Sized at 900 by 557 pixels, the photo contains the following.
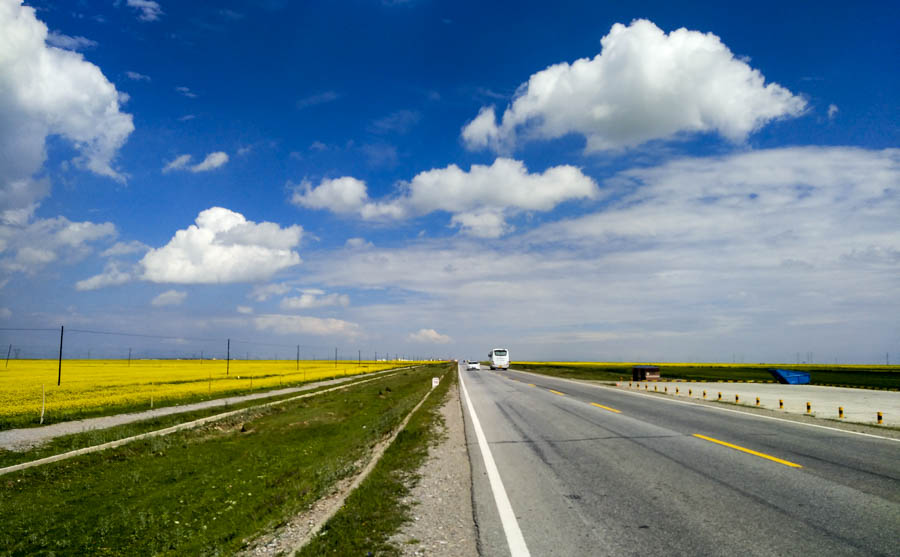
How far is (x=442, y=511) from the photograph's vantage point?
6.19 metres

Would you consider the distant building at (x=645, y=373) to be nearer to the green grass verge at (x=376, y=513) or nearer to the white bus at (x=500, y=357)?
the white bus at (x=500, y=357)

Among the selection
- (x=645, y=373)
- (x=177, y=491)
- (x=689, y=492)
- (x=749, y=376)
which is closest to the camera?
(x=689, y=492)

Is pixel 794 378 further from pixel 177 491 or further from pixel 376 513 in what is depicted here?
pixel 177 491

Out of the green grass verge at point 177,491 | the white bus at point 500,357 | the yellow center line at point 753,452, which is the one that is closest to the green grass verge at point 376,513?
the green grass verge at point 177,491

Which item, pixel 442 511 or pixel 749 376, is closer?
pixel 442 511

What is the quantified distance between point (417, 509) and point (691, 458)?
18.0ft

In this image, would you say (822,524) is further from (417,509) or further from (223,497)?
(223,497)

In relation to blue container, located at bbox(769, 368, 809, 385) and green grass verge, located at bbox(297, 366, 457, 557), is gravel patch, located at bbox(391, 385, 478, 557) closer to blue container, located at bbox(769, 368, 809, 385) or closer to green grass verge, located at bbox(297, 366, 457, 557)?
green grass verge, located at bbox(297, 366, 457, 557)

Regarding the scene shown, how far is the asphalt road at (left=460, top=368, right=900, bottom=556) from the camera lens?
4.81 meters

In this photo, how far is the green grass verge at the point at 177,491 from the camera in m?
7.59

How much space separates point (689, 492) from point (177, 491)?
10.5m

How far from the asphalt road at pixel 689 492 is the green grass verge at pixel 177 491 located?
3560 millimetres

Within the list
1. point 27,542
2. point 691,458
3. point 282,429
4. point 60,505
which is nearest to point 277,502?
point 27,542

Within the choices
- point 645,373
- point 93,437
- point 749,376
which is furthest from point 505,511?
point 749,376
